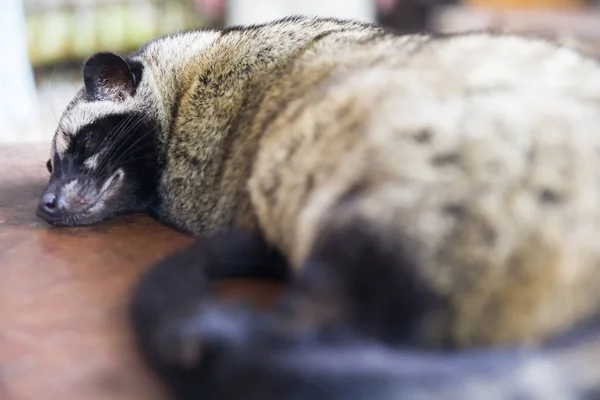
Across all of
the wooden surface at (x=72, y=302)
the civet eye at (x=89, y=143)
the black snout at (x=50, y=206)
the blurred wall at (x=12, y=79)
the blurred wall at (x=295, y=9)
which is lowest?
the wooden surface at (x=72, y=302)

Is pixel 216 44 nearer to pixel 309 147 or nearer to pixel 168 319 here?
pixel 309 147

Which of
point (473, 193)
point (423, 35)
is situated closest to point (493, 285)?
point (473, 193)

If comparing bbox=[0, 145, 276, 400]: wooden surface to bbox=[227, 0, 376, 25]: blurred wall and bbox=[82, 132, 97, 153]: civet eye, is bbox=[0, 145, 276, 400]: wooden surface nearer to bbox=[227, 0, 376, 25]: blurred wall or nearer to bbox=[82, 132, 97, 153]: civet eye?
bbox=[82, 132, 97, 153]: civet eye

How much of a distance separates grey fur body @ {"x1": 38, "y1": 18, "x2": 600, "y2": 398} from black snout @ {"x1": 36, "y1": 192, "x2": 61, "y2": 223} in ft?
1.02

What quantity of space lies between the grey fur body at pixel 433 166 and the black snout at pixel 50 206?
12.2 inches

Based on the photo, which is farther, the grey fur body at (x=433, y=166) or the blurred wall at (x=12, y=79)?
the blurred wall at (x=12, y=79)

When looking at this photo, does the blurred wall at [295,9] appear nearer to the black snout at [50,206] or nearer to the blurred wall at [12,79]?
the blurred wall at [12,79]

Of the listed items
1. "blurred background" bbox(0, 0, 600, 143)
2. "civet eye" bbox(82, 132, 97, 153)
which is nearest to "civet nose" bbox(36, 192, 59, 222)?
"civet eye" bbox(82, 132, 97, 153)

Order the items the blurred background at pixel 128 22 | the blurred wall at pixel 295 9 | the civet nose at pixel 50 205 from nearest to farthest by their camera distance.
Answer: the civet nose at pixel 50 205, the blurred wall at pixel 295 9, the blurred background at pixel 128 22

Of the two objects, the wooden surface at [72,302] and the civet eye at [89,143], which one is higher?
the civet eye at [89,143]

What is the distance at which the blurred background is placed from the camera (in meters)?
4.01

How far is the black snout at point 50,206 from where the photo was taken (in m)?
1.76

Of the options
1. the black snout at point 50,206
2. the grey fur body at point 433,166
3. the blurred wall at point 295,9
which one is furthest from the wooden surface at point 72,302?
the blurred wall at point 295,9

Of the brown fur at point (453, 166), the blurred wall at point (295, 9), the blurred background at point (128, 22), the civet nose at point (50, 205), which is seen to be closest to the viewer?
the brown fur at point (453, 166)
